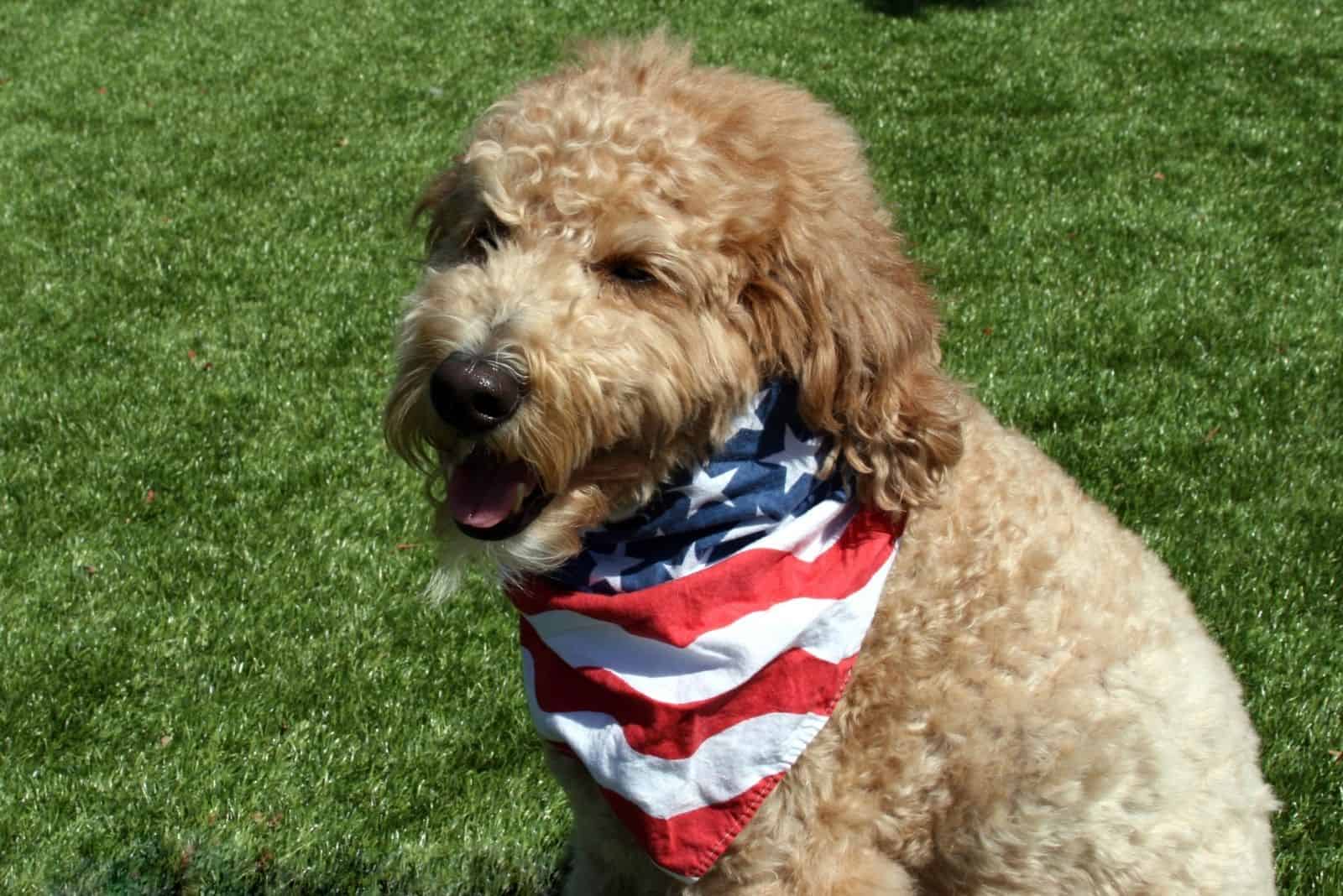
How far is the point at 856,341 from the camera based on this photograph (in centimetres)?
234

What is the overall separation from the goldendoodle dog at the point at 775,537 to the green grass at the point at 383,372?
1276 millimetres

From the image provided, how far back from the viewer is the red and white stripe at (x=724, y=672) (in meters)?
2.48

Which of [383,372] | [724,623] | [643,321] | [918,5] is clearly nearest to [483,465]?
[643,321]

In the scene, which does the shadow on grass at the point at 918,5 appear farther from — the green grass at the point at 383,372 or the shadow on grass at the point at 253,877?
the shadow on grass at the point at 253,877

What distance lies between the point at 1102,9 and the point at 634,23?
170 inches

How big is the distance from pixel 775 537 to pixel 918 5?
10.6 meters

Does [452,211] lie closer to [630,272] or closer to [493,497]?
[630,272]

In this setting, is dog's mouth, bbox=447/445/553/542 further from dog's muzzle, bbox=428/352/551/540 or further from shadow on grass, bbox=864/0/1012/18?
shadow on grass, bbox=864/0/1012/18

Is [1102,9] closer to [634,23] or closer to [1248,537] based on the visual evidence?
[634,23]

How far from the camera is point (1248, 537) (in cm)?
479

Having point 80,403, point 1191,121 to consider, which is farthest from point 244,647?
point 1191,121

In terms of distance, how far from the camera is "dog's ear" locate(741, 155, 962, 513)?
235 centimetres

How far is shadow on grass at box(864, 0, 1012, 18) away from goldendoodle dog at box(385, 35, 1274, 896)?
32.3ft

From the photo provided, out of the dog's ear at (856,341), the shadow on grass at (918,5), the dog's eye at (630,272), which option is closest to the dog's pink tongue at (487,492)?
the dog's eye at (630,272)
